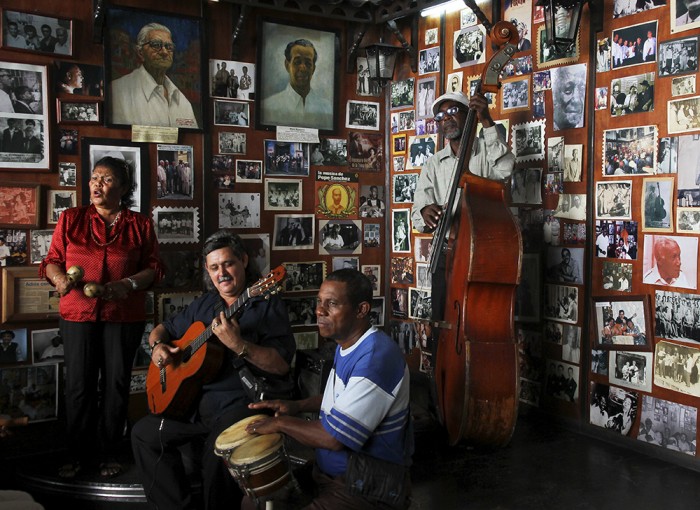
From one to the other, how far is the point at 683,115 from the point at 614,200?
1.91ft

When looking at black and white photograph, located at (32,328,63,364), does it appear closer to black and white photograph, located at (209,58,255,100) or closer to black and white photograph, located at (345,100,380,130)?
black and white photograph, located at (209,58,255,100)

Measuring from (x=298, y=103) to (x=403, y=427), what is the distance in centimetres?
330

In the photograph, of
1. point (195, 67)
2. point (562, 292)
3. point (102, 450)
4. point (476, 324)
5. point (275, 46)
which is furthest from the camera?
point (275, 46)

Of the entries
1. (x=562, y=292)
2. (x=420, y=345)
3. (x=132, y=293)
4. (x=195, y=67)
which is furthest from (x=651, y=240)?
(x=195, y=67)

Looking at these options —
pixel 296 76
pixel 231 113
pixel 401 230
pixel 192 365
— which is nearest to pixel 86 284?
pixel 192 365

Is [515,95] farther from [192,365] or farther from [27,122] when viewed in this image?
[27,122]

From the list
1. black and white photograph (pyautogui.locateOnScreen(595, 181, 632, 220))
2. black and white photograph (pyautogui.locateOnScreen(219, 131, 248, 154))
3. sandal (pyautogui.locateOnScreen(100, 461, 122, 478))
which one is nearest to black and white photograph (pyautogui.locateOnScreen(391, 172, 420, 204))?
black and white photograph (pyautogui.locateOnScreen(219, 131, 248, 154))

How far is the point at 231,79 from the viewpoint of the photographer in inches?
185

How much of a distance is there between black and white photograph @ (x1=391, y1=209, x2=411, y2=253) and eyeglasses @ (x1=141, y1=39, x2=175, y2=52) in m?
2.04

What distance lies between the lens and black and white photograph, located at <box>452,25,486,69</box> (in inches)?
179

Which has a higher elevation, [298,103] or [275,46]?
[275,46]

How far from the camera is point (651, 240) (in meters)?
3.63

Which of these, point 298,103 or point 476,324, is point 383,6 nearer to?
point 298,103

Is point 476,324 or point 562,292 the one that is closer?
point 476,324
